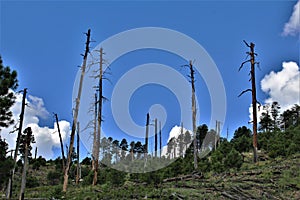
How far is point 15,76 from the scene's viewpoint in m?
17.5

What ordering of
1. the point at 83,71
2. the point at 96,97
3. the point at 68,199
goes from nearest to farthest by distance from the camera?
the point at 68,199, the point at 83,71, the point at 96,97

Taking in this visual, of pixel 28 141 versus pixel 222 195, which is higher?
pixel 28 141

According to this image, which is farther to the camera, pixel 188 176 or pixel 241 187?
pixel 188 176

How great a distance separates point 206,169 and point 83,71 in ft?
36.9

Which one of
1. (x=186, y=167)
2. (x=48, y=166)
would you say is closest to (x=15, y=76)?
(x=186, y=167)

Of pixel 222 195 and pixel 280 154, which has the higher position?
pixel 280 154

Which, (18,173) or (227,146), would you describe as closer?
(227,146)

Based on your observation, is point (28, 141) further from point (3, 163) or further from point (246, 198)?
point (246, 198)

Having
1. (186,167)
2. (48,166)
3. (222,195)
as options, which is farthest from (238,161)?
(48,166)

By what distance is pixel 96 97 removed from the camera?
28.5 m

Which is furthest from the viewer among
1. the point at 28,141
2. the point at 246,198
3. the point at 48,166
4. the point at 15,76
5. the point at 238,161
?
the point at 48,166

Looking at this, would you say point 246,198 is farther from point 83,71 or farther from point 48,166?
point 48,166

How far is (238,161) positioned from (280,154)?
419cm

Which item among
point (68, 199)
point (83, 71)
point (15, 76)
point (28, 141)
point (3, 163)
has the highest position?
point (83, 71)
